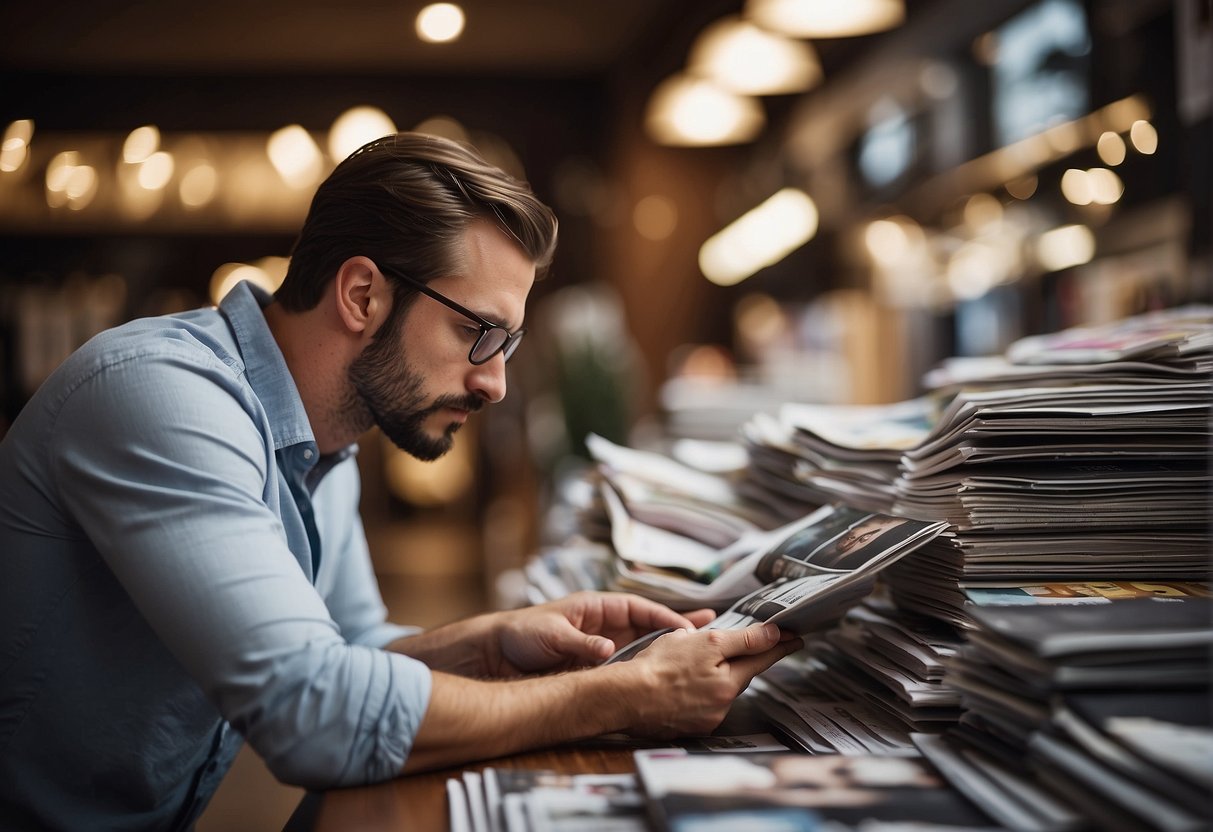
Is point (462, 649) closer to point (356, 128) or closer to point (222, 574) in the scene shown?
point (222, 574)

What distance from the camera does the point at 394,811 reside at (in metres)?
0.81

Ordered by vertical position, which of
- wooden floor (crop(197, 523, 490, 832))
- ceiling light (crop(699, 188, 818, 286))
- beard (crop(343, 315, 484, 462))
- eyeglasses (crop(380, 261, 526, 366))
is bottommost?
wooden floor (crop(197, 523, 490, 832))

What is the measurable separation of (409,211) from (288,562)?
482 mm

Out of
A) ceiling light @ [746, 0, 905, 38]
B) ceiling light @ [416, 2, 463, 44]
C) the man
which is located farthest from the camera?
ceiling light @ [746, 0, 905, 38]

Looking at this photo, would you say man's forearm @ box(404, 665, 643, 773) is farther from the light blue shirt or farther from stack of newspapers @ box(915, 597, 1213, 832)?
stack of newspapers @ box(915, 597, 1213, 832)

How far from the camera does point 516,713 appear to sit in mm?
900

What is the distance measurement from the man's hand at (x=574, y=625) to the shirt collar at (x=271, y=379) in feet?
1.07

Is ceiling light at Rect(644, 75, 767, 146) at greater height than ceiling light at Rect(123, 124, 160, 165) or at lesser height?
lesser

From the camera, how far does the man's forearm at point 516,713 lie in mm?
870

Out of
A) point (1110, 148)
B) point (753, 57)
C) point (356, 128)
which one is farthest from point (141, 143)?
point (1110, 148)

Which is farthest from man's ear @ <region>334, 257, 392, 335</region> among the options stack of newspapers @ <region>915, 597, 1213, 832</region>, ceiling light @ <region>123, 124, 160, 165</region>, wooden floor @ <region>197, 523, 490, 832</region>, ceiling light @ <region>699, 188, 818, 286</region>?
ceiling light @ <region>123, 124, 160, 165</region>

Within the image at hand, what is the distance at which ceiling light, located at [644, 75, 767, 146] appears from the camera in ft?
14.5

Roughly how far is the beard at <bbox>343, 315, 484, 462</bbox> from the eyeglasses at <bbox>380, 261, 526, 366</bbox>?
6cm

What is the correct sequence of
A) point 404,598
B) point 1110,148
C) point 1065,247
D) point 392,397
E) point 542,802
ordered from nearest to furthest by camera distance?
point 542,802, point 392,397, point 1110,148, point 1065,247, point 404,598
